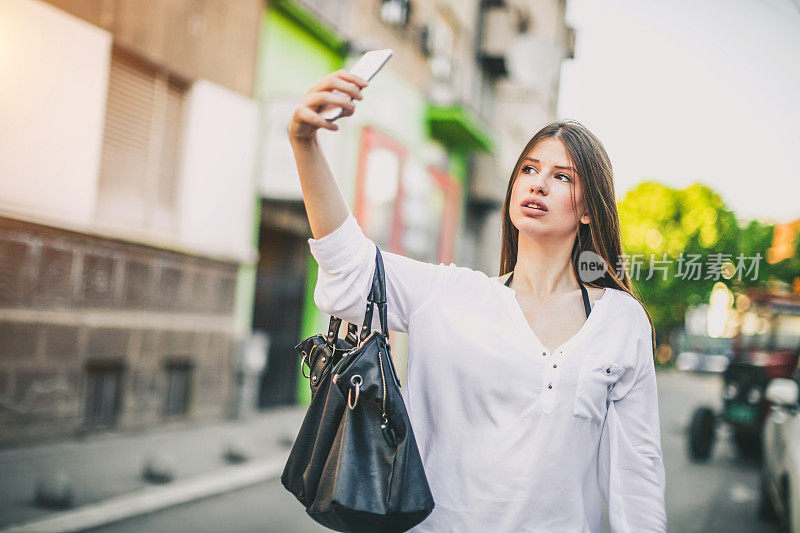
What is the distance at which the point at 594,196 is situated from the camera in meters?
2.12

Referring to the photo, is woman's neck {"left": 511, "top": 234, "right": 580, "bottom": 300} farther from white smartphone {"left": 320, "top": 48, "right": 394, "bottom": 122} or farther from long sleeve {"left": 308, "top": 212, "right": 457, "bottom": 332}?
white smartphone {"left": 320, "top": 48, "right": 394, "bottom": 122}

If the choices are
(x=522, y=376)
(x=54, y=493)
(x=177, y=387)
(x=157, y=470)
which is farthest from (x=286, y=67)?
(x=522, y=376)

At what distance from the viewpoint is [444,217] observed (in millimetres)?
18281

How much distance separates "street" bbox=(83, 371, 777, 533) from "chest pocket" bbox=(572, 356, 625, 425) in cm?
407

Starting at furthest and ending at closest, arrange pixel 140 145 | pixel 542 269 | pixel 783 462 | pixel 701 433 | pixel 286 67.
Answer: pixel 286 67
pixel 701 433
pixel 140 145
pixel 783 462
pixel 542 269

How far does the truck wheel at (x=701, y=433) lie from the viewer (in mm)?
A: 9720

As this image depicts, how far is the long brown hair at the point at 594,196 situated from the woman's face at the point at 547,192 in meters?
0.02

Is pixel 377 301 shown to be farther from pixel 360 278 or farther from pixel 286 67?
pixel 286 67

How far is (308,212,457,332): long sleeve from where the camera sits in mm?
1767

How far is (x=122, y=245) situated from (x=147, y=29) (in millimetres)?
2635

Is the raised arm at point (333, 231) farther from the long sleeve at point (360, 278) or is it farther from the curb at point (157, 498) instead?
the curb at point (157, 498)

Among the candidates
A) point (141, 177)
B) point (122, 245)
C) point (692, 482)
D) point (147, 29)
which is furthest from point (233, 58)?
point (692, 482)

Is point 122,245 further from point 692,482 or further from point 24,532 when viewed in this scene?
point 692,482

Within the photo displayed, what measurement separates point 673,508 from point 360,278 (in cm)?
641
